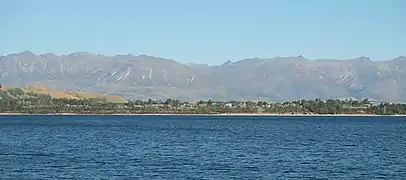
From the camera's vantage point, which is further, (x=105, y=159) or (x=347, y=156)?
(x=347, y=156)

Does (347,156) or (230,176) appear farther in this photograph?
(347,156)

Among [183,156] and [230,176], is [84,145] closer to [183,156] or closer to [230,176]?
[183,156]

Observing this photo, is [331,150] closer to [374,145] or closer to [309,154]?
[309,154]

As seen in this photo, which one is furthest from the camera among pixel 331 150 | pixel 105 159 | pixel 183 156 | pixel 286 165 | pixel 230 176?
pixel 331 150

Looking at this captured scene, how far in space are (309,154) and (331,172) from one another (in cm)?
1799

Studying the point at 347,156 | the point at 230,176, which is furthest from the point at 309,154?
the point at 230,176

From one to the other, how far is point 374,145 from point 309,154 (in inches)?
804

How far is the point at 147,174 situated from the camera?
57719 mm

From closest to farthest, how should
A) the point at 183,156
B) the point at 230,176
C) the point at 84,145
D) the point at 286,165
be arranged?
the point at 230,176
the point at 286,165
the point at 183,156
the point at 84,145

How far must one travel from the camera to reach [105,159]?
2744 inches

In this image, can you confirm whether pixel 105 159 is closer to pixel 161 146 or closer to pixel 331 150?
pixel 161 146

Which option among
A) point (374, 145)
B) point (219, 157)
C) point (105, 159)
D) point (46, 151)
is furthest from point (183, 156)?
point (374, 145)

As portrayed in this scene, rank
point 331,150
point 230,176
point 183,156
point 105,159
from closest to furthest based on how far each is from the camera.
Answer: point 230,176 < point 105,159 < point 183,156 < point 331,150

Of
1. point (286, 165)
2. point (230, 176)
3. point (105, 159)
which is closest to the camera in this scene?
point (230, 176)
